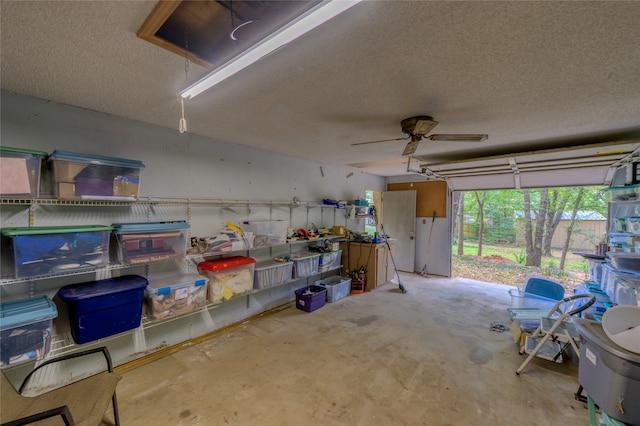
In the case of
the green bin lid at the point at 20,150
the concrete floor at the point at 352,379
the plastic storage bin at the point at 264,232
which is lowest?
the concrete floor at the point at 352,379

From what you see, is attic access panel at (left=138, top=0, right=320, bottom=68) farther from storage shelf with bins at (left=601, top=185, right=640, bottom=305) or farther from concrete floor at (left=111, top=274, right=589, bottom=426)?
storage shelf with bins at (left=601, top=185, right=640, bottom=305)

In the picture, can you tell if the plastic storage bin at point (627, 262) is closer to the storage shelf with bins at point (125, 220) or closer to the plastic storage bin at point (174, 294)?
the storage shelf with bins at point (125, 220)

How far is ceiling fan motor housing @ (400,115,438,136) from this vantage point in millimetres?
2217

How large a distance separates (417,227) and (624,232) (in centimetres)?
331

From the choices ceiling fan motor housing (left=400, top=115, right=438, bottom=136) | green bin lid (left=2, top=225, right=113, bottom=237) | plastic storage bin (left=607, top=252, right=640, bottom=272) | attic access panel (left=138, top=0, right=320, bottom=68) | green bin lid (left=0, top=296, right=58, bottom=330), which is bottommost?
green bin lid (left=0, top=296, right=58, bottom=330)

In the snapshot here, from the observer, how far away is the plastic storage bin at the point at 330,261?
13.9 ft

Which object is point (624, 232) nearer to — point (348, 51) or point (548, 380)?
point (548, 380)

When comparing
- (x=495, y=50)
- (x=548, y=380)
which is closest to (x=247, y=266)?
(x=495, y=50)

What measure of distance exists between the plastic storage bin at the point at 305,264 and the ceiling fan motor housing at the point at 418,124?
2.30 metres

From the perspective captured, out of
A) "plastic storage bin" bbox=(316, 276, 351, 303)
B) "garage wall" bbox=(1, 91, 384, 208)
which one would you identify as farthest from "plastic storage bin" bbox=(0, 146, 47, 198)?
"plastic storage bin" bbox=(316, 276, 351, 303)

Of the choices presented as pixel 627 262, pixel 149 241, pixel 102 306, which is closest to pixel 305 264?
pixel 149 241

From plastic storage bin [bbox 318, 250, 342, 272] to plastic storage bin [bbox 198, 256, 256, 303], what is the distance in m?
1.38

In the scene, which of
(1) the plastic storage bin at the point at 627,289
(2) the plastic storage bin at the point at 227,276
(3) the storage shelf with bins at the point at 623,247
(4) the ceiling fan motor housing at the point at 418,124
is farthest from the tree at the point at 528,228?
(2) the plastic storage bin at the point at 227,276

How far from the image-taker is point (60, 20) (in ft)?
3.67
